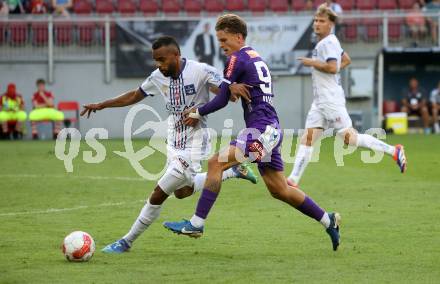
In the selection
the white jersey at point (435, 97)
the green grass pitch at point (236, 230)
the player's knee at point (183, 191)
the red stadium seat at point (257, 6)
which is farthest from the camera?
the red stadium seat at point (257, 6)

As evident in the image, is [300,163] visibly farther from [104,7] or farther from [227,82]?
[104,7]

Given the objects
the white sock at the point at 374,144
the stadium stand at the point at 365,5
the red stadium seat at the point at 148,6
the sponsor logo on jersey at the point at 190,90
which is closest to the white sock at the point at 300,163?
the white sock at the point at 374,144

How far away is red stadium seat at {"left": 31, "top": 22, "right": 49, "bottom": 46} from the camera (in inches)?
1112

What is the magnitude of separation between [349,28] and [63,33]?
8.21 metres

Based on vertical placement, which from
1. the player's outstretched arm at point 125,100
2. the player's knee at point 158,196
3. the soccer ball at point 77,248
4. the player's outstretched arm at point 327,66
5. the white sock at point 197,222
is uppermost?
the player's outstretched arm at point 125,100

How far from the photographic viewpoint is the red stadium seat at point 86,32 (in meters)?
28.4

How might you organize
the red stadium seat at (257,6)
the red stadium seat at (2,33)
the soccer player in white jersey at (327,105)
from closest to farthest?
the soccer player in white jersey at (327,105), the red stadium seat at (2,33), the red stadium seat at (257,6)

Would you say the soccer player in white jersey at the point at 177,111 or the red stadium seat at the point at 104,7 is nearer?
the soccer player in white jersey at the point at 177,111

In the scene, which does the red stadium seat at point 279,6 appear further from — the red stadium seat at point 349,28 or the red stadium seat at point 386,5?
the red stadium seat at point 386,5

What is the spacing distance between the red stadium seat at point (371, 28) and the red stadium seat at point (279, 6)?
2.52m

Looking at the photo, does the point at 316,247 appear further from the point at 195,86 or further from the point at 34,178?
the point at 34,178

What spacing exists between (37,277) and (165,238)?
2541mm

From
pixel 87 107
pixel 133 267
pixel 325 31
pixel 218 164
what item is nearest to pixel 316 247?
pixel 218 164

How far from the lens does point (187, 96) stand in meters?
9.94
